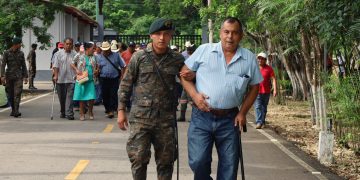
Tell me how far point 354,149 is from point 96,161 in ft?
13.8

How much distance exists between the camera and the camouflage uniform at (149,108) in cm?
723

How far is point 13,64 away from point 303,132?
655cm

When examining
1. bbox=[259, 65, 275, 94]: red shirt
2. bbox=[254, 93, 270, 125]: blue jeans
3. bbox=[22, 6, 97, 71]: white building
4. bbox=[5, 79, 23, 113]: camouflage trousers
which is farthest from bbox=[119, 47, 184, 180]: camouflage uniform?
bbox=[22, 6, 97, 71]: white building

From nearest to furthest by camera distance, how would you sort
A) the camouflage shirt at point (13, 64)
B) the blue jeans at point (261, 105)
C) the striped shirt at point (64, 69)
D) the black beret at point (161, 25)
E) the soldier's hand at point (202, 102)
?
the soldier's hand at point (202, 102) → the black beret at point (161, 25) → the blue jeans at point (261, 105) → the camouflage shirt at point (13, 64) → the striped shirt at point (64, 69)

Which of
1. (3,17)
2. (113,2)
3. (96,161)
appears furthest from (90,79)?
(113,2)

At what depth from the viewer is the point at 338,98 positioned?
38.5 ft

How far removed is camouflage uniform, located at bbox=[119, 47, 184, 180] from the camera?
23.7ft

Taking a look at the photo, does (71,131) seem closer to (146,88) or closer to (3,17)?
(146,88)

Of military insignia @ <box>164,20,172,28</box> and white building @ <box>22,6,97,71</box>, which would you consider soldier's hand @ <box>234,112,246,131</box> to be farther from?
white building @ <box>22,6,97,71</box>

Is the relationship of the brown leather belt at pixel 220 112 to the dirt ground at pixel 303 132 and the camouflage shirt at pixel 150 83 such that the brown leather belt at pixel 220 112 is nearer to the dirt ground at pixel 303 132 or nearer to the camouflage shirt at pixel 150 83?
the camouflage shirt at pixel 150 83

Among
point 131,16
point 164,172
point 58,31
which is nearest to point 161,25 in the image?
point 164,172

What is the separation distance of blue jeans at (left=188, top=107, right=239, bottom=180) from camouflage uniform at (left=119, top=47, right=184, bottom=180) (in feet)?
1.71

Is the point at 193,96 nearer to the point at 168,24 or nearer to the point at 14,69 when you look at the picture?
the point at 168,24

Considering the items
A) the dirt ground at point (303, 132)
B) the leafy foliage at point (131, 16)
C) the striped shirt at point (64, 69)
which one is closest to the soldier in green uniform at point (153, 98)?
the dirt ground at point (303, 132)
